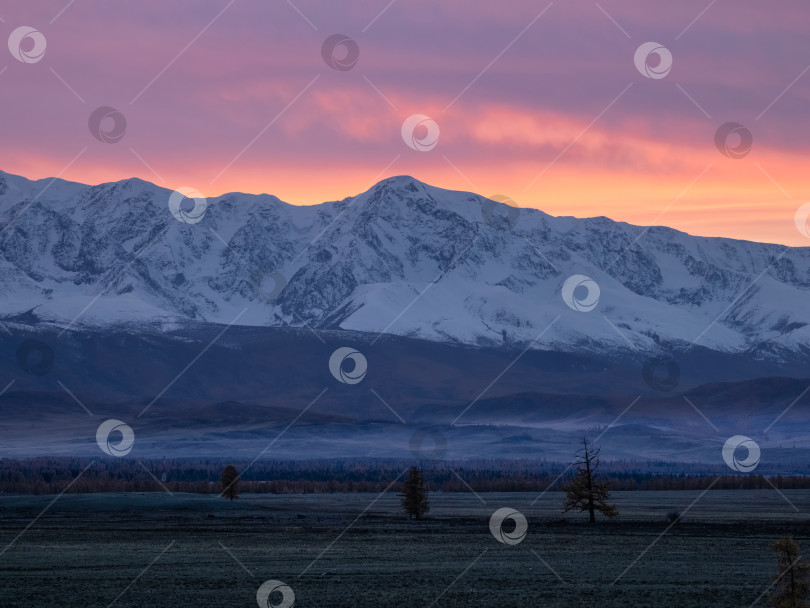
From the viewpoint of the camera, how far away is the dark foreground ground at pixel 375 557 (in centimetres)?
4528

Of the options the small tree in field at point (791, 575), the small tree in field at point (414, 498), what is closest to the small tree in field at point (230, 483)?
the small tree in field at point (414, 498)

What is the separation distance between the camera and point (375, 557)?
197ft

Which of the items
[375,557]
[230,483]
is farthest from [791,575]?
[230,483]

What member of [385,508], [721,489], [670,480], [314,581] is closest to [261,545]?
[314,581]

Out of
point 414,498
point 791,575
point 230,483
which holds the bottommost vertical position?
point 791,575

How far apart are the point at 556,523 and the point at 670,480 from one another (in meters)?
96.4

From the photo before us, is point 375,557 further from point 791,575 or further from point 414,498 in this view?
point 414,498

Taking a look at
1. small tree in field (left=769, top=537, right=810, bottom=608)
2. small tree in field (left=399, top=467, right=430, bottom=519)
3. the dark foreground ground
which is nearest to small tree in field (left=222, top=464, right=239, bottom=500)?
the dark foreground ground

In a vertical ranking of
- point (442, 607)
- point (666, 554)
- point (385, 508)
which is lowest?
point (442, 607)

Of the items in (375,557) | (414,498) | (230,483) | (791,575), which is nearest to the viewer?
(791,575)

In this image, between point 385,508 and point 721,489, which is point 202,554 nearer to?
point 385,508

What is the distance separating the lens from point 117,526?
274ft

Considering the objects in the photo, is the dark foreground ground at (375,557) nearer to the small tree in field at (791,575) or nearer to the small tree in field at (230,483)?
the small tree in field at (791,575)

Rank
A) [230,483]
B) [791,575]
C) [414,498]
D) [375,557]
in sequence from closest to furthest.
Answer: [791,575], [375,557], [414,498], [230,483]
